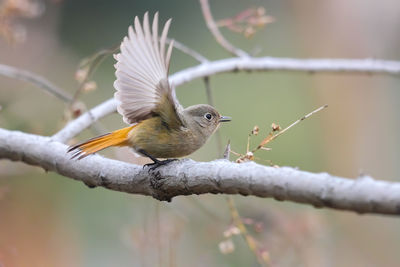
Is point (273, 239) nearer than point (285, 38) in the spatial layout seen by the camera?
Yes

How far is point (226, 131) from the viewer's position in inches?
305

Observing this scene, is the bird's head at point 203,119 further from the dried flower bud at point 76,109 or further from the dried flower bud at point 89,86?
the dried flower bud at point 76,109

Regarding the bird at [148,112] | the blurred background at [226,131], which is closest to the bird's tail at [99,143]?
the bird at [148,112]

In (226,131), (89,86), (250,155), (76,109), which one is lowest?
(226,131)

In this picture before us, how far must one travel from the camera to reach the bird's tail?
2.40 metres

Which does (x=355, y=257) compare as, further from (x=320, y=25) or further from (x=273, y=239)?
(x=320, y=25)

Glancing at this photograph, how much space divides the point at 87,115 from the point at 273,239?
69.2 inches

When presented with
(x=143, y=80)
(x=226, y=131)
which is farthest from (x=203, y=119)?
(x=226, y=131)

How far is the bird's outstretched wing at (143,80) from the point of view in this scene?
7.54ft

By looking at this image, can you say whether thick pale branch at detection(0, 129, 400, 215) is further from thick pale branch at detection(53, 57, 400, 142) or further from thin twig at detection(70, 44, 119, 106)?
thick pale branch at detection(53, 57, 400, 142)

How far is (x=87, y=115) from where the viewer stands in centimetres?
295

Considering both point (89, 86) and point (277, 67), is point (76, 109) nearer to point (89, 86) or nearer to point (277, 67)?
point (89, 86)

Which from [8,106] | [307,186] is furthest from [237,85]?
[307,186]

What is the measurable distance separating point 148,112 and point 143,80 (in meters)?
0.22
